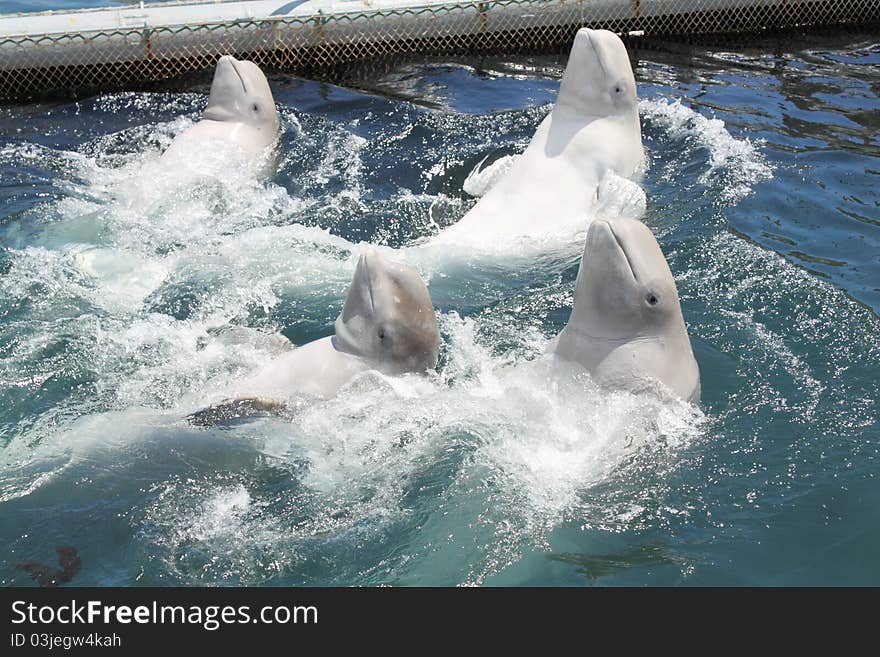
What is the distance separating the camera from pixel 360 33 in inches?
577

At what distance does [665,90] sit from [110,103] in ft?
22.5

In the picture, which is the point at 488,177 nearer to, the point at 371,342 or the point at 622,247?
the point at 371,342

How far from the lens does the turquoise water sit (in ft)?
18.2

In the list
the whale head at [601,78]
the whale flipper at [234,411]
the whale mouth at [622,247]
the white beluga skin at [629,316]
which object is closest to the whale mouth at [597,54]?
the whale head at [601,78]

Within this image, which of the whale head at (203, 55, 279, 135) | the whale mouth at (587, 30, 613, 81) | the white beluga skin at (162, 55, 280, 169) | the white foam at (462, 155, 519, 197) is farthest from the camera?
the whale head at (203, 55, 279, 135)

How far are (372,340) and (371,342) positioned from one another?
0.02 metres

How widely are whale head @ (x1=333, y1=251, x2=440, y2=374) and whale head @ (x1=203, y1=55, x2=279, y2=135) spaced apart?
5.20m

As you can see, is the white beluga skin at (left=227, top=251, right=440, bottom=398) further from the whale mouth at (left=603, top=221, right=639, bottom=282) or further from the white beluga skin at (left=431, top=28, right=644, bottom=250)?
the white beluga skin at (left=431, top=28, right=644, bottom=250)

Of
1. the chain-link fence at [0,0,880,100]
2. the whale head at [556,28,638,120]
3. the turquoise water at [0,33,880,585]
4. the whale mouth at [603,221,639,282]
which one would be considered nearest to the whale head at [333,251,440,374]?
the turquoise water at [0,33,880,585]

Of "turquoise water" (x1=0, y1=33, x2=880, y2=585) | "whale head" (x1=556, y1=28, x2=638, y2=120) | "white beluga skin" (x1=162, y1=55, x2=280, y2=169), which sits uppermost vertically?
"whale head" (x1=556, y1=28, x2=638, y2=120)

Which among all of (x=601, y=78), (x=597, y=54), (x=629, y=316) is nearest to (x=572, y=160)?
(x=601, y=78)

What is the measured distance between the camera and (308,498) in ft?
19.3

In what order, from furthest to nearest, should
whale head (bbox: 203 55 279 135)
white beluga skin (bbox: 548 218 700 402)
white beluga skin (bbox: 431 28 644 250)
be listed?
whale head (bbox: 203 55 279 135), white beluga skin (bbox: 431 28 644 250), white beluga skin (bbox: 548 218 700 402)

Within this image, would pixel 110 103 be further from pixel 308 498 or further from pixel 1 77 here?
pixel 308 498
